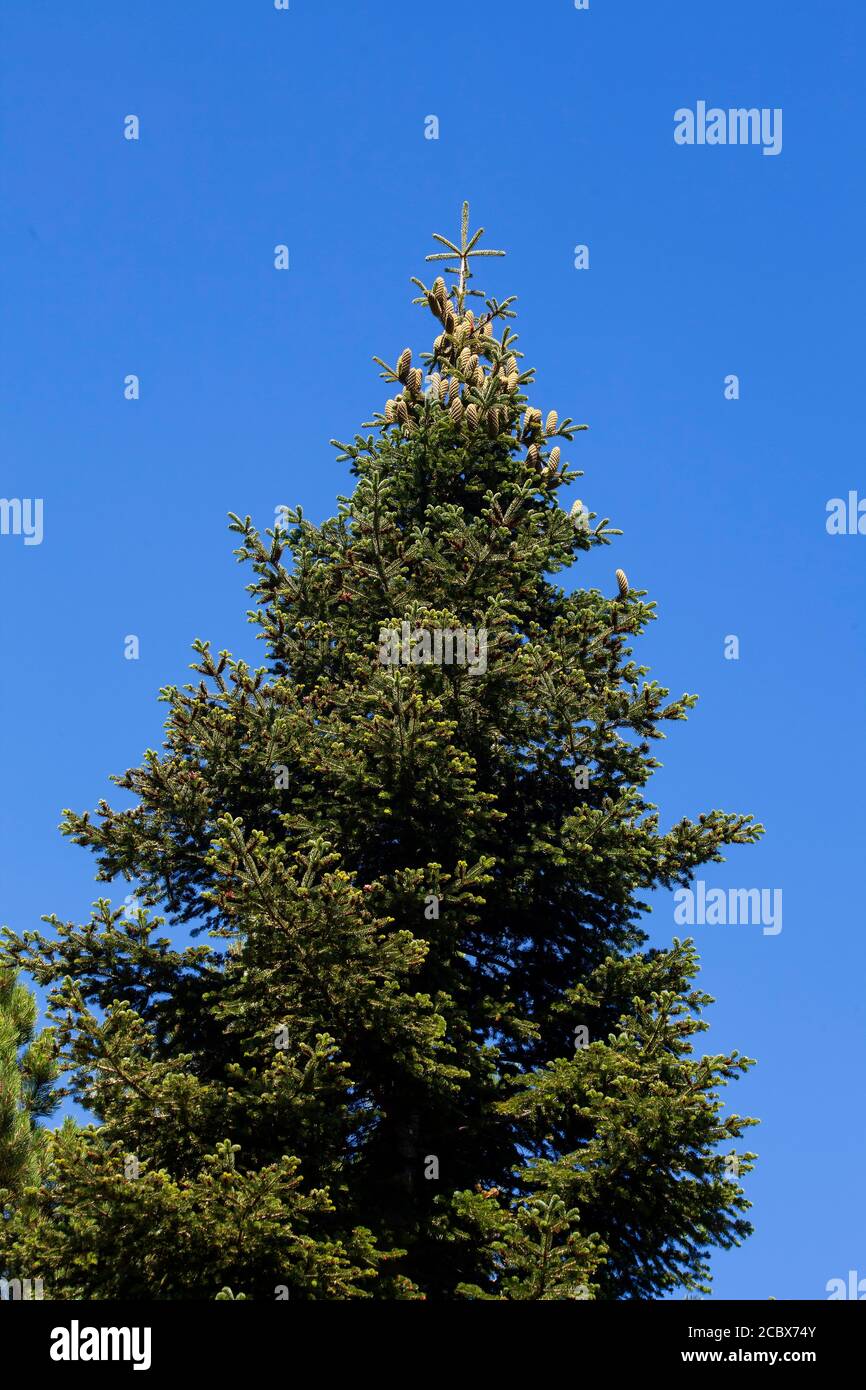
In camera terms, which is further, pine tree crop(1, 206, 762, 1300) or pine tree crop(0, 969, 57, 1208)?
pine tree crop(0, 969, 57, 1208)

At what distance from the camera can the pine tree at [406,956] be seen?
35.4 ft

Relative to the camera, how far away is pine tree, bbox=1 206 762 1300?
10.8 meters

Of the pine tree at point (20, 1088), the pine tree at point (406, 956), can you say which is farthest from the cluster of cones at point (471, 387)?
the pine tree at point (20, 1088)

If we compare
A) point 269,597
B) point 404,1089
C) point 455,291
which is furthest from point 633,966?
point 455,291

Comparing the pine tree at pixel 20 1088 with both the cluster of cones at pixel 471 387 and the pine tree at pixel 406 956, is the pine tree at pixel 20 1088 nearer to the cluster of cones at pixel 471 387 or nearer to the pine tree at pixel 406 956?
the pine tree at pixel 406 956

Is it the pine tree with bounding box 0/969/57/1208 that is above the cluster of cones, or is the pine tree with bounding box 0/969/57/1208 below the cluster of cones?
below

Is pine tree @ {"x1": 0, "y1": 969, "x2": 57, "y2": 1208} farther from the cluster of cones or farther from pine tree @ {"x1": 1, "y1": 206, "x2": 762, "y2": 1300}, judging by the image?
the cluster of cones

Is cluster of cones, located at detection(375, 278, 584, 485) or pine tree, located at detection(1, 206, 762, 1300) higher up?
cluster of cones, located at detection(375, 278, 584, 485)

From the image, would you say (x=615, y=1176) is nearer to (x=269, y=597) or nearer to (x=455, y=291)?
(x=269, y=597)

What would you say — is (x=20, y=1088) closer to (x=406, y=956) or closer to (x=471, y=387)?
(x=406, y=956)

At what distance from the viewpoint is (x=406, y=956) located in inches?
447

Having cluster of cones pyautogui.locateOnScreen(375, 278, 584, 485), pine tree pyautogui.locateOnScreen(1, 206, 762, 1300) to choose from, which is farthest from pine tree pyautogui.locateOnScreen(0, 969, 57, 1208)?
cluster of cones pyautogui.locateOnScreen(375, 278, 584, 485)

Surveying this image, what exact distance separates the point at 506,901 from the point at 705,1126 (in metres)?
3.54
